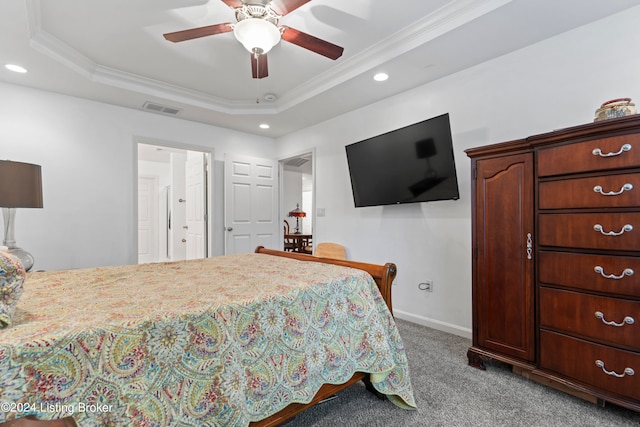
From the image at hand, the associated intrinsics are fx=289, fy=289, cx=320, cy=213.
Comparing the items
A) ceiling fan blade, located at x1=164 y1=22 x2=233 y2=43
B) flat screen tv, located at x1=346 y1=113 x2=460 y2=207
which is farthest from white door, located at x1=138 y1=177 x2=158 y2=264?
ceiling fan blade, located at x1=164 y1=22 x2=233 y2=43

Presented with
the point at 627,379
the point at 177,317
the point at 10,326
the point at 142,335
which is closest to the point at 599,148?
the point at 627,379

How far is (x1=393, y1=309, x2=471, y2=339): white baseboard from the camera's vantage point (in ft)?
8.89

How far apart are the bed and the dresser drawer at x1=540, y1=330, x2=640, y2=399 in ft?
3.02

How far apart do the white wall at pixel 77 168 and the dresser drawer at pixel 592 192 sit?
423cm

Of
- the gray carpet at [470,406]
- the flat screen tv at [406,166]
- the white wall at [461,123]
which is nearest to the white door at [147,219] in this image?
the white wall at [461,123]

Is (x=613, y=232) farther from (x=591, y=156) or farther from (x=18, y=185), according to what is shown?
(x=18, y=185)

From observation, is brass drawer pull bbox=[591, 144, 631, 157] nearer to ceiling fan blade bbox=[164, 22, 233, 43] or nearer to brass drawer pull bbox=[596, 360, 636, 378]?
brass drawer pull bbox=[596, 360, 636, 378]

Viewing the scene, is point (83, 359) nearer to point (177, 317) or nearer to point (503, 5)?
point (177, 317)

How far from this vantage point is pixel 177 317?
3.42ft

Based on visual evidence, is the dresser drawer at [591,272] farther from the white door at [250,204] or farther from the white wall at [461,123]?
the white door at [250,204]

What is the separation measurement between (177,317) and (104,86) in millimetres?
3200

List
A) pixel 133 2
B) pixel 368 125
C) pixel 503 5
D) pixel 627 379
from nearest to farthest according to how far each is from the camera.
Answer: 1. pixel 627 379
2. pixel 503 5
3. pixel 133 2
4. pixel 368 125

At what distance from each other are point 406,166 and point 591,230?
1597 mm

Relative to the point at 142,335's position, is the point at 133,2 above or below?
above
